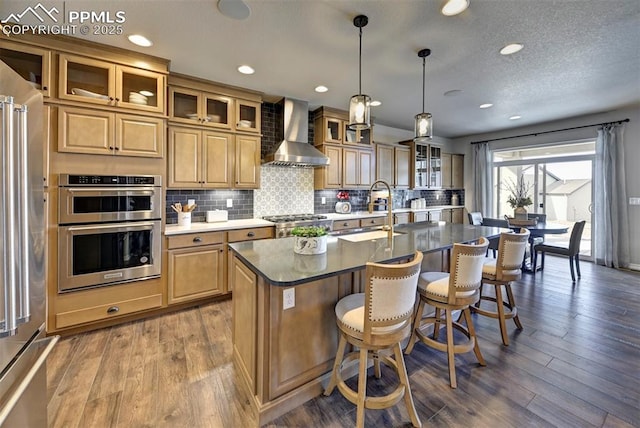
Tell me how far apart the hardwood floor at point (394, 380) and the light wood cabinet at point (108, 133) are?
1.75 meters

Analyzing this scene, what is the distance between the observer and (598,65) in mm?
3025

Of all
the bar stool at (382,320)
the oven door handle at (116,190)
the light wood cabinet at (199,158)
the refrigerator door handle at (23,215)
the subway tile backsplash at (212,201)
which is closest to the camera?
the refrigerator door handle at (23,215)

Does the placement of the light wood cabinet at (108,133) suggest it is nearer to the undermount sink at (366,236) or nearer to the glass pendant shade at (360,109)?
the glass pendant shade at (360,109)

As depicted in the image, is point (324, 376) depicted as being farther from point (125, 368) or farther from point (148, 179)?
point (148, 179)

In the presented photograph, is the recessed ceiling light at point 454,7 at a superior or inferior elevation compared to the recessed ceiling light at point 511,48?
inferior

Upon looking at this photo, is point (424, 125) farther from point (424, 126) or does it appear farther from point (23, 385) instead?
point (23, 385)

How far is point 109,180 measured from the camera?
2607mm

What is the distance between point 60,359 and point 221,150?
2535mm

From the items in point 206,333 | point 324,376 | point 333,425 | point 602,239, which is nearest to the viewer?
point 333,425

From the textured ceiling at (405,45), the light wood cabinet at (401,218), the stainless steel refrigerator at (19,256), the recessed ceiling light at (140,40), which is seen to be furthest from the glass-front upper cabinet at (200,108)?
the light wood cabinet at (401,218)

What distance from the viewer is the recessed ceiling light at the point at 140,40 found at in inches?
96.9

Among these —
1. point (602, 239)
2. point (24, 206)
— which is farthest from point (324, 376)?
point (602, 239)

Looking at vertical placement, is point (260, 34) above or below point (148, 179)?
above

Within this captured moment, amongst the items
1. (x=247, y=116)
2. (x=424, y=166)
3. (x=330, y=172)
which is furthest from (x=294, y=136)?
(x=424, y=166)
